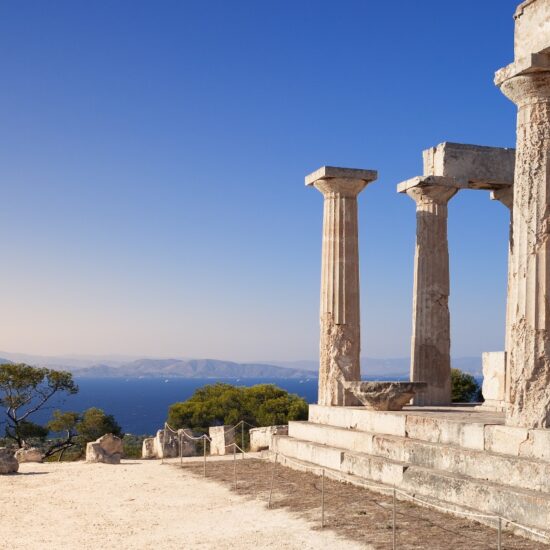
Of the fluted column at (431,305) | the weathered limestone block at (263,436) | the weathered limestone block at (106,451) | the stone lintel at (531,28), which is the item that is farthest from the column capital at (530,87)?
the weathered limestone block at (106,451)

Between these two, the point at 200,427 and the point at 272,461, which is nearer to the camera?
A: the point at 272,461

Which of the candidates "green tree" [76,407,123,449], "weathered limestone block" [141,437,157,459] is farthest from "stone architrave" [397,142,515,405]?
"green tree" [76,407,123,449]

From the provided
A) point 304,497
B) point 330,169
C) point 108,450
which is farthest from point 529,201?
point 108,450

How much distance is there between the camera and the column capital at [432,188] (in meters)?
22.8

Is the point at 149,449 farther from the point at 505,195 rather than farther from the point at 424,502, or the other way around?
the point at 424,502

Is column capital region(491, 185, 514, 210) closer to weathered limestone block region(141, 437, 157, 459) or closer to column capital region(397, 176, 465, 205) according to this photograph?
column capital region(397, 176, 465, 205)

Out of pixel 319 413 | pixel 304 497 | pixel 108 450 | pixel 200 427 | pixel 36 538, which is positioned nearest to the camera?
pixel 36 538

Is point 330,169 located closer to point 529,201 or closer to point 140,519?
point 529,201

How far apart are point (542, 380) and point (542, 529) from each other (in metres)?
2.74

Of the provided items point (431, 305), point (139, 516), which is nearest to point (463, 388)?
point (431, 305)

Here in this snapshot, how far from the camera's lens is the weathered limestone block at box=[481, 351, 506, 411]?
21625 millimetres

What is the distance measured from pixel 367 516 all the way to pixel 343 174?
10053 mm

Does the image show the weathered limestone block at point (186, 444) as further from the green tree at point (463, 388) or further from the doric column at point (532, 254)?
the green tree at point (463, 388)

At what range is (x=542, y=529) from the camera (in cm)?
1226
